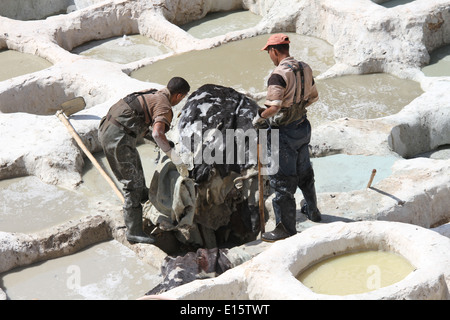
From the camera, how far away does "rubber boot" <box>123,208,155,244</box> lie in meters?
7.25

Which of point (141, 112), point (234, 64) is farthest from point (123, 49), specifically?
point (141, 112)

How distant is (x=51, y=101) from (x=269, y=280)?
727 centimetres

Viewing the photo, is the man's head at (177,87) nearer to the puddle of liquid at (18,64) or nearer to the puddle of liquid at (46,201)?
the puddle of liquid at (46,201)

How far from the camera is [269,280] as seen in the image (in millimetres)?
5172

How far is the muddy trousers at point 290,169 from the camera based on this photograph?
21.6 ft

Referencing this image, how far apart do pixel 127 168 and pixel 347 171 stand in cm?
236

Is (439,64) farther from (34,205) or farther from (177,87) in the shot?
(34,205)

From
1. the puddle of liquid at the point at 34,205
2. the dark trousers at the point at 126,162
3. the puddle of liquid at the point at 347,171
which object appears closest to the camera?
the dark trousers at the point at 126,162

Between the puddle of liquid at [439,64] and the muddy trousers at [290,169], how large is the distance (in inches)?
201

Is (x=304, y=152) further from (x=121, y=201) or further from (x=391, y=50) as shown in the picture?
(x=391, y=50)

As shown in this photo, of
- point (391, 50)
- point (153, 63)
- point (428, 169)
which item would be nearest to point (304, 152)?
point (428, 169)

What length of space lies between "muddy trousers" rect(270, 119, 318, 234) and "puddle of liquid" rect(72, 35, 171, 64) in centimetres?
736

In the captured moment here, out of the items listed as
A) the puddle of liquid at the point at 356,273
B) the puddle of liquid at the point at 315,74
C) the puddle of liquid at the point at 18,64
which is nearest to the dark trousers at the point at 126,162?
the puddle of liquid at the point at 356,273

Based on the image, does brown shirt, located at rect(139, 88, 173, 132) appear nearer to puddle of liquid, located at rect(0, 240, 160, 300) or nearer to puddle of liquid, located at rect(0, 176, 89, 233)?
puddle of liquid, located at rect(0, 240, 160, 300)
